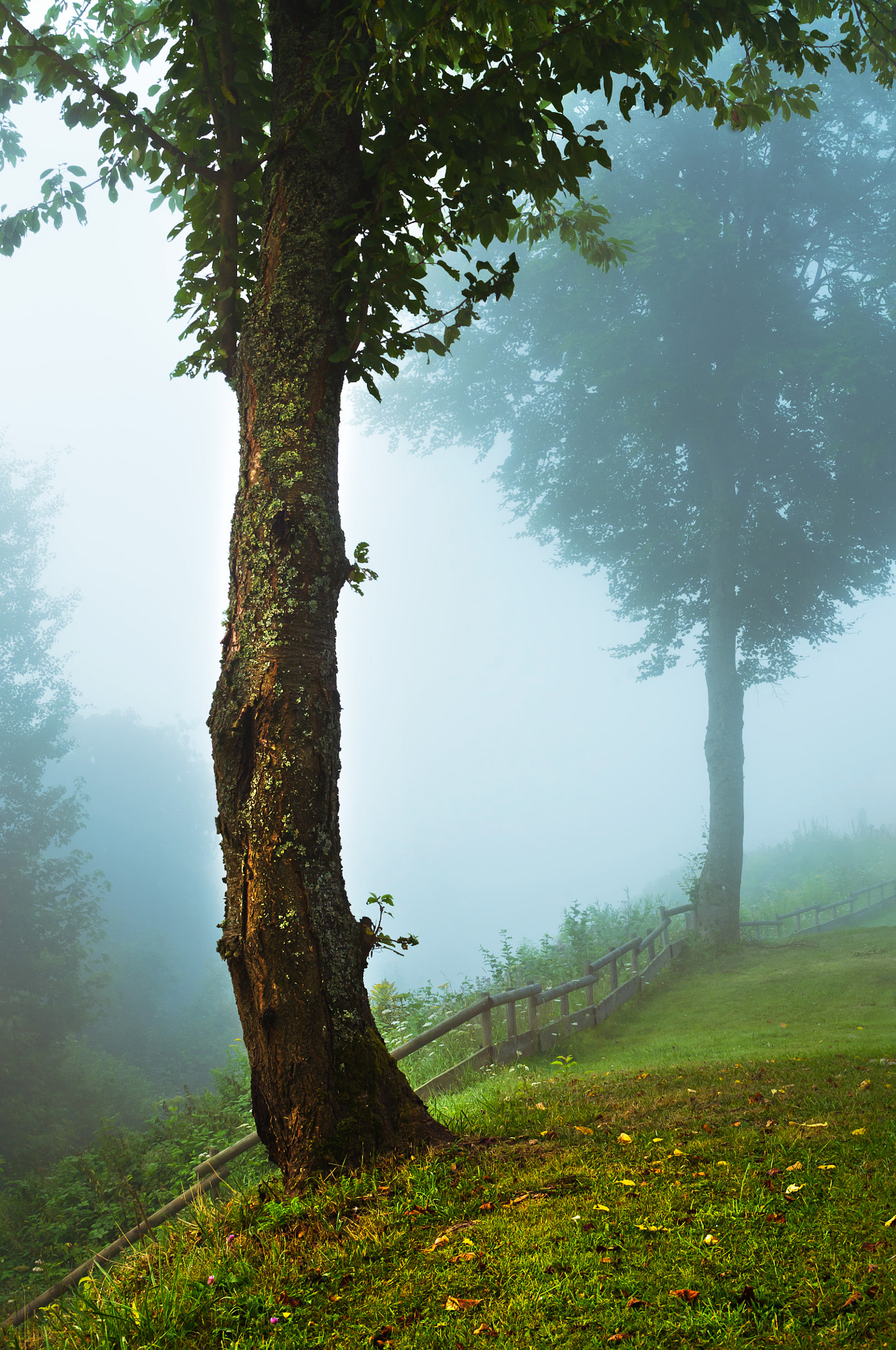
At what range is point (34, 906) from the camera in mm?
19359

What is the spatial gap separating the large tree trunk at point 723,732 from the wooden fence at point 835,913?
160 centimetres

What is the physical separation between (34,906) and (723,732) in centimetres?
1789

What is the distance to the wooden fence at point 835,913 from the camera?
1756 cm

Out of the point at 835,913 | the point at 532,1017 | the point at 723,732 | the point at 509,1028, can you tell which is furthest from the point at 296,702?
the point at 835,913

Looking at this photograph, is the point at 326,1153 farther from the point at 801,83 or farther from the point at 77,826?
the point at 801,83

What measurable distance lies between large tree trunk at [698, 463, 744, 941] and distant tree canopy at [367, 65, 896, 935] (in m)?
0.07

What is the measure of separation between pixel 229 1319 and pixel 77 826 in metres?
21.6

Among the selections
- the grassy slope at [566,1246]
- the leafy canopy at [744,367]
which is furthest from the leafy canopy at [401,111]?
the leafy canopy at [744,367]

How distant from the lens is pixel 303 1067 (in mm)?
3410

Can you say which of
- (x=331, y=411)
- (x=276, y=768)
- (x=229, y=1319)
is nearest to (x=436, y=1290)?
(x=229, y=1319)

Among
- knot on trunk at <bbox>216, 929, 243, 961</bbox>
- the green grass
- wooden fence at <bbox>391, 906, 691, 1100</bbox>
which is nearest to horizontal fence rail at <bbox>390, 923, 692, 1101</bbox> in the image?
wooden fence at <bbox>391, 906, 691, 1100</bbox>

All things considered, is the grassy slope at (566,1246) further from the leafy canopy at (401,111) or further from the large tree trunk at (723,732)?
the large tree trunk at (723,732)

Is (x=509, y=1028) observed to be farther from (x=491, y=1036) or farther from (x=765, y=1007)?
(x=765, y=1007)

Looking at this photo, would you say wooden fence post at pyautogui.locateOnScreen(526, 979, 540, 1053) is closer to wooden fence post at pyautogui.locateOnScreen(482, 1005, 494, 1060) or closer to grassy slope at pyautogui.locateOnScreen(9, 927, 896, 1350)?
wooden fence post at pyautogui.locateOnScreen(482, 1005, 494, 1060)
